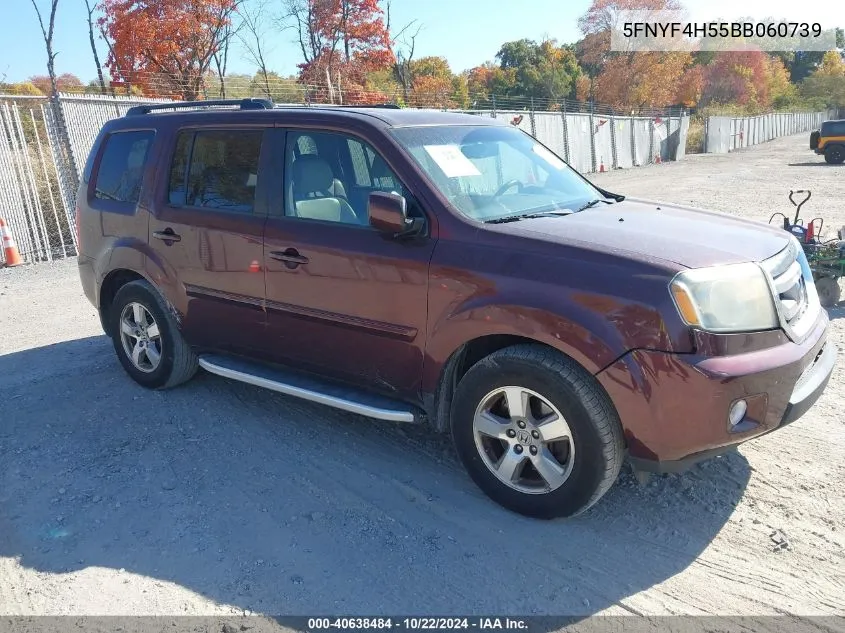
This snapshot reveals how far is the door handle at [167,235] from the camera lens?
464 cm

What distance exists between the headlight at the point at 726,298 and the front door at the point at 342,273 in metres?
1.26

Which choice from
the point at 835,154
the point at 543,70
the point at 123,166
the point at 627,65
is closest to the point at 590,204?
the point at 123,166

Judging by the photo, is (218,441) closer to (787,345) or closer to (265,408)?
(265,408)

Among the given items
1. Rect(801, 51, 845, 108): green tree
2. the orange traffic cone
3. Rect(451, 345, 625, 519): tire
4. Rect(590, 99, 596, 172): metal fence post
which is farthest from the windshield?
Rect(801, 51, 845, 108): green tree

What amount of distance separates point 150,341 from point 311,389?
1.70 m

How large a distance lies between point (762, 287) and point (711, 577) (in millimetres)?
1276

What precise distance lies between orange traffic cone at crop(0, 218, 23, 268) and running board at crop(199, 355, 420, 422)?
793 centimetres

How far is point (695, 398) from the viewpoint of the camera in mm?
2826

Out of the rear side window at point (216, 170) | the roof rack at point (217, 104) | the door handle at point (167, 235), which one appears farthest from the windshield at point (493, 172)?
the door handle at point (167, 235)

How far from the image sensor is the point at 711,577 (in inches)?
115

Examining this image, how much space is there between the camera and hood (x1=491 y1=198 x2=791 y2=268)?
3.07 meters

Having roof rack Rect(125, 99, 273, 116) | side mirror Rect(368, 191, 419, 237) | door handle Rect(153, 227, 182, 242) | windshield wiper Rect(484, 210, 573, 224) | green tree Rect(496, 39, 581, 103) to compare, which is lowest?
door handle Rect(153, 227, 182, 242)

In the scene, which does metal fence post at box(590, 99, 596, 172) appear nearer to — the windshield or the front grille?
the windshield

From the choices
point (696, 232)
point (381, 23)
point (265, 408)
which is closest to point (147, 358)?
point (265, 408)
